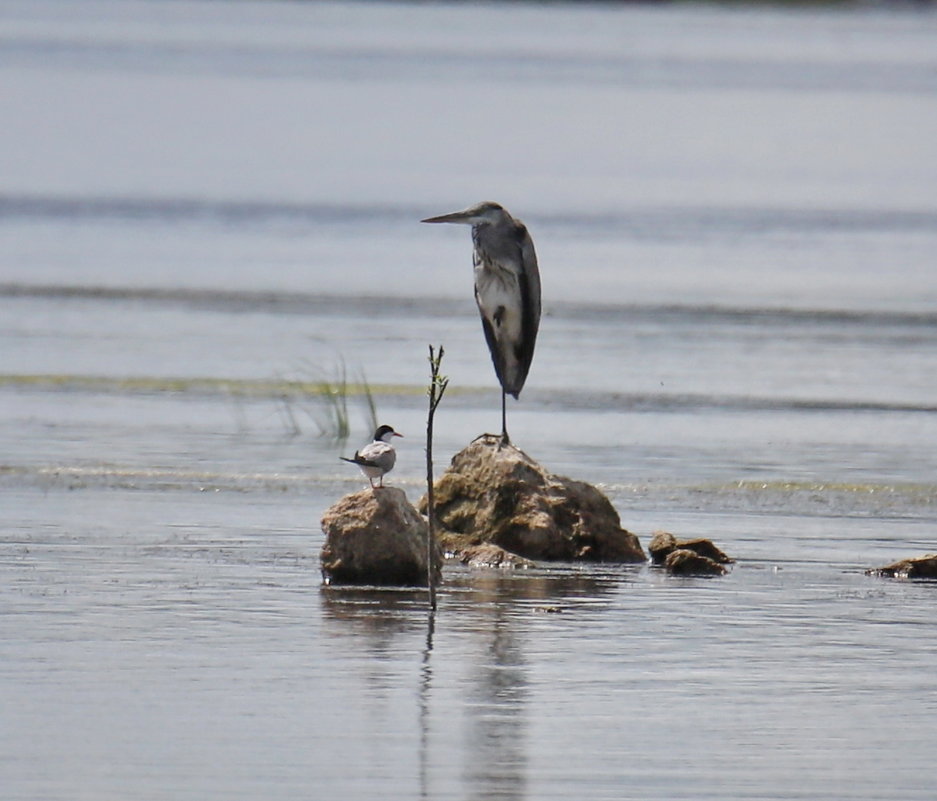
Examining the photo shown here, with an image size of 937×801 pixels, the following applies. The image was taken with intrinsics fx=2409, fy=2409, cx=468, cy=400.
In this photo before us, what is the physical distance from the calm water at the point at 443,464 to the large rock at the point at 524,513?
265 millimetres

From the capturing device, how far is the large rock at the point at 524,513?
11.1 meters

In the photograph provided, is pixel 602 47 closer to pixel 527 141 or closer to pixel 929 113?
pixel 929 113

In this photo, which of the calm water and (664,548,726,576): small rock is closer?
the calm water

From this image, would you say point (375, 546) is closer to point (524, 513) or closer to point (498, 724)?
point (524, 513)

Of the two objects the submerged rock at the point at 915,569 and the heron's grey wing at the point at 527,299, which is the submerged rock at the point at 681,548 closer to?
the submerged rock at the point at 915,569

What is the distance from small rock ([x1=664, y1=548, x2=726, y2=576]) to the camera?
35.1 ft

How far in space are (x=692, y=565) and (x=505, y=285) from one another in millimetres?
2868

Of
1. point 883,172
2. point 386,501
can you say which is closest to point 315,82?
point 883,172

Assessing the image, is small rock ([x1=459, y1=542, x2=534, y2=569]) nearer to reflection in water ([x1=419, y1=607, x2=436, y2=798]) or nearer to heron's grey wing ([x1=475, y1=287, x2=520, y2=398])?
reflection in water ([x1=419, y1=607, x2=436, y2=798])

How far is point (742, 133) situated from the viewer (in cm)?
6203

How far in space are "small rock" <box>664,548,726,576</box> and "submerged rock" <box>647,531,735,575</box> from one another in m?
0.03

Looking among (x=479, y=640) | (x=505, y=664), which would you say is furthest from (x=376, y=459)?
(x=505, y=664)

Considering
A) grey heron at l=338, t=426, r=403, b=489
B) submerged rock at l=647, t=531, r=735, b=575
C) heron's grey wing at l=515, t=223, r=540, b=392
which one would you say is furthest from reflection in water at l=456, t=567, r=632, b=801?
heron's grey wing at l=515, t=223, r=540, b=392

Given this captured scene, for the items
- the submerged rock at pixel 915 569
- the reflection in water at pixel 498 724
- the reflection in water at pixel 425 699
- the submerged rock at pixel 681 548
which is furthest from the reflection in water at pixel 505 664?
the submerged rock at pixel 915 569
